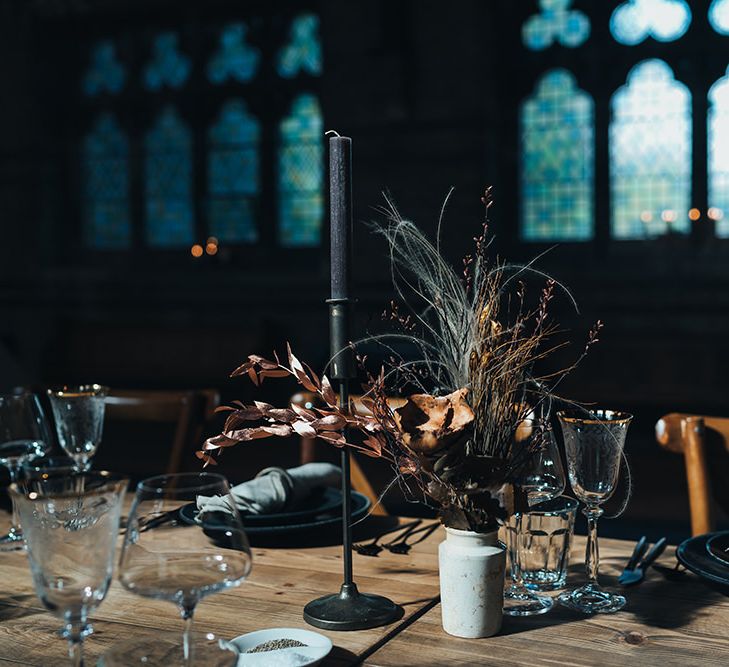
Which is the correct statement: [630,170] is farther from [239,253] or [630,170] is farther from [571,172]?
[239,253]

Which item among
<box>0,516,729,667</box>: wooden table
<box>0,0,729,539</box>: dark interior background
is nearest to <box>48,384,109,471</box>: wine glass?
<box>0,516,729,667</box>: wooden table

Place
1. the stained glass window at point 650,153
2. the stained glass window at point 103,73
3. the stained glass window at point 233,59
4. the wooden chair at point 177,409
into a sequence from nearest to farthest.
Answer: the wooden chair at point 177,409 < the stained glass window at point 650,153 < the stained glass window at point 233,59 < the stained glass window at point 103,73

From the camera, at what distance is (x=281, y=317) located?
6.83 m

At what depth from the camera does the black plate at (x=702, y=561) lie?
1179 millimetres

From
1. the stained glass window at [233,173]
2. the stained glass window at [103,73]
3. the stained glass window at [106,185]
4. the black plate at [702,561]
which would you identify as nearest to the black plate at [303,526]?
the black plate at [702,561]

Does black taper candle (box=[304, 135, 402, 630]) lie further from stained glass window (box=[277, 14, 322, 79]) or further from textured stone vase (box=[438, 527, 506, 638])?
stained glass window (box=[277, 14, 322, 79])

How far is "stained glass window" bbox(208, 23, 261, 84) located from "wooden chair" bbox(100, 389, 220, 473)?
16.6ft

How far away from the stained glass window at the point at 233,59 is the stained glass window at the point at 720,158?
3207 mm

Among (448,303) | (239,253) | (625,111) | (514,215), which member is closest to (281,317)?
(239,253)

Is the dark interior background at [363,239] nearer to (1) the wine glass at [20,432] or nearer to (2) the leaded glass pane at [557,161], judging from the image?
(2) the leaded glass pane at [557,161]

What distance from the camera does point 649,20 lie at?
5.96 m

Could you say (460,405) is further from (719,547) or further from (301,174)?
(301,174)

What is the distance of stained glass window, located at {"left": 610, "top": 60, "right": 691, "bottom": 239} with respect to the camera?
5.92m

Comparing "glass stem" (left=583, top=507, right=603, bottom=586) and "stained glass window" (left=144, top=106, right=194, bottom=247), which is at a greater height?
"stained glass window" (left=144, top=106, right=194, bottom=247)
